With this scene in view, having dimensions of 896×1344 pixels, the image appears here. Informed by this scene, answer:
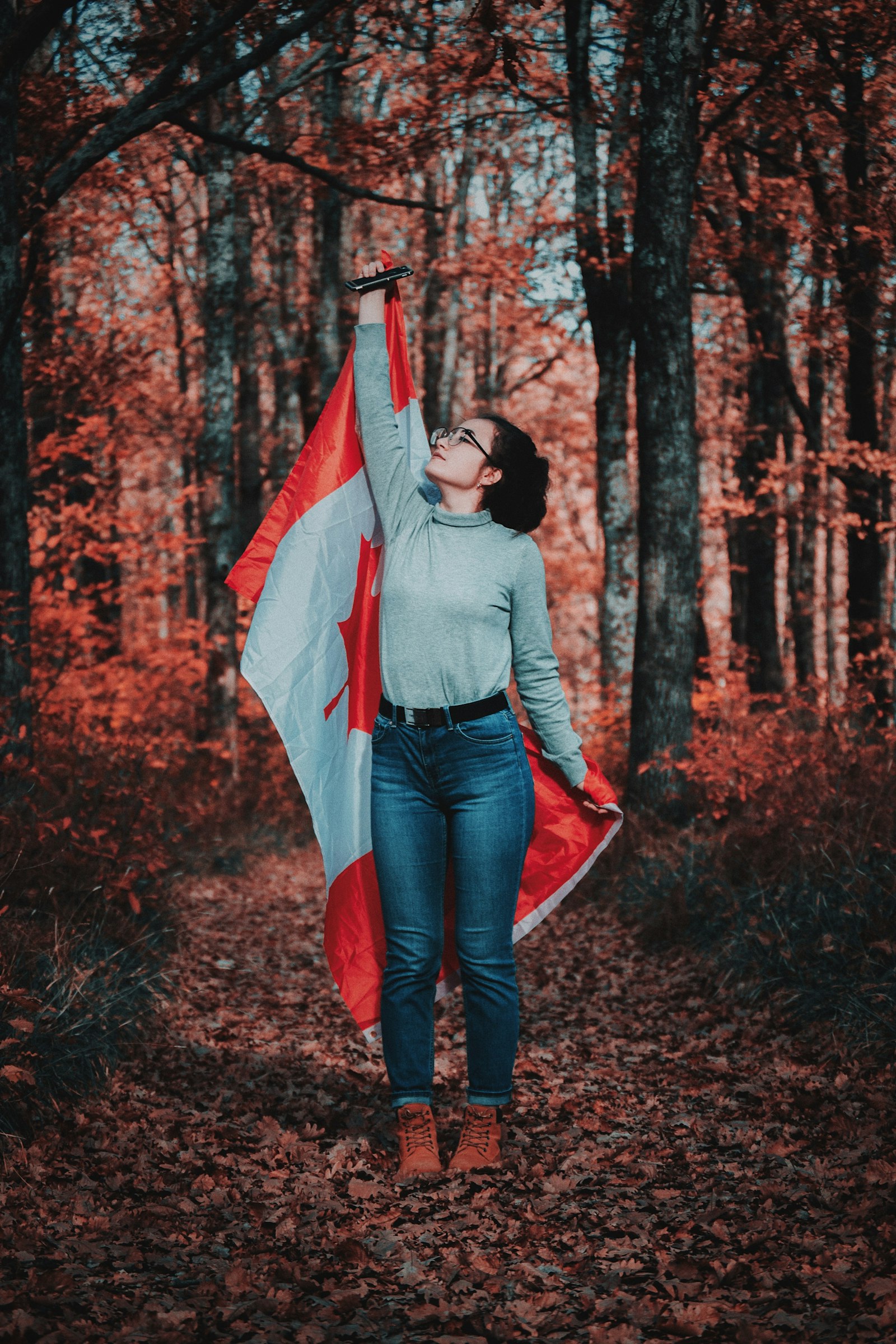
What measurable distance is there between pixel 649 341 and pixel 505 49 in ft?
12.4

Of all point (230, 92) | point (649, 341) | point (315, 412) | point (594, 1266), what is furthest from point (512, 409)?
point (594, 1266)

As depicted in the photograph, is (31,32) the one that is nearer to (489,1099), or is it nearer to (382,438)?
(382,438)

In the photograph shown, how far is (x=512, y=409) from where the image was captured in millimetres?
27656

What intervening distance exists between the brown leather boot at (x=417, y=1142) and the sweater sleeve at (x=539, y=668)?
1.21 metres

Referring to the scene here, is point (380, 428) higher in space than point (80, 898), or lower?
higher

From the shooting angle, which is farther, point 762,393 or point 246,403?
point 246,403

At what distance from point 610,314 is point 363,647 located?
8.96 m

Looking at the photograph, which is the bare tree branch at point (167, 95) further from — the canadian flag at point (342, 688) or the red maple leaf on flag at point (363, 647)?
the red maple leaf on flag at point (363, 647)

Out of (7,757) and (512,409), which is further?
(512,409)

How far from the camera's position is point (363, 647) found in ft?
13.3

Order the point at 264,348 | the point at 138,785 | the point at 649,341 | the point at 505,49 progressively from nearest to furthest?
the point at 505,49 → the point at 138,785 → the point at 649,341 → the point at 264,348

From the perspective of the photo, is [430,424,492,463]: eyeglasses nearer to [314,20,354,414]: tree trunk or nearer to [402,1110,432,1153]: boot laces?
[402,1110,432,1153]: boot laces

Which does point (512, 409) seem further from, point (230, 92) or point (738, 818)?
point (738, 818)

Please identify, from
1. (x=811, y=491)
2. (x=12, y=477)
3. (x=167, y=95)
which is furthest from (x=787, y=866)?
(x=811, y=491)
